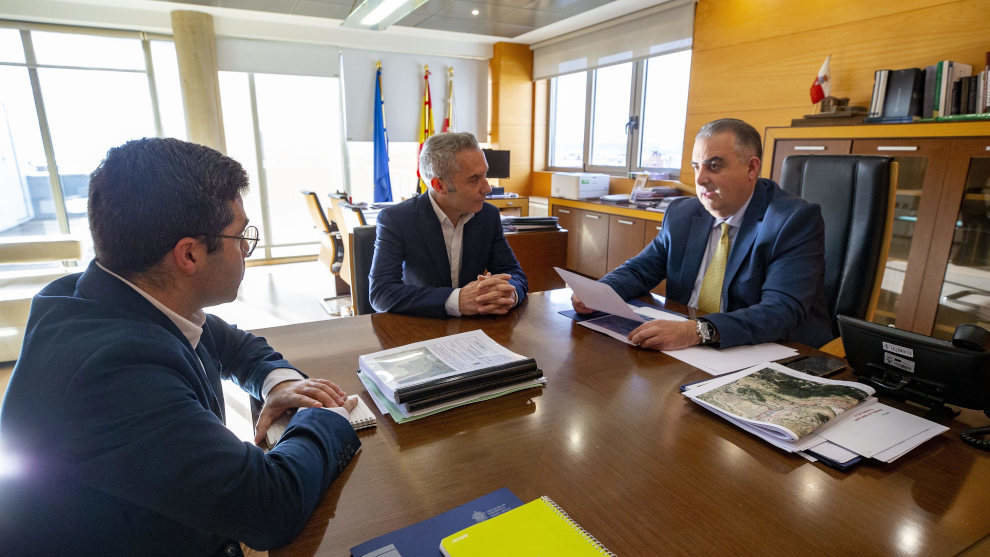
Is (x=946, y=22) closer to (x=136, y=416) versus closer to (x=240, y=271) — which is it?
(x=240, y=271)

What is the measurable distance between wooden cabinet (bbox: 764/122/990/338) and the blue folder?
287 centimetres

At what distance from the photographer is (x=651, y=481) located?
777 millimetres

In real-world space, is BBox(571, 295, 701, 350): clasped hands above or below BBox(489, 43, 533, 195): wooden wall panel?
below

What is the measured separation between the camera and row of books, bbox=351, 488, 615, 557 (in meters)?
0.62

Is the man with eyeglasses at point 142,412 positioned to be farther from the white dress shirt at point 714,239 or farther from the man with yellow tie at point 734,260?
the white dress shirt at point 714,239

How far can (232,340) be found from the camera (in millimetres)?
1153

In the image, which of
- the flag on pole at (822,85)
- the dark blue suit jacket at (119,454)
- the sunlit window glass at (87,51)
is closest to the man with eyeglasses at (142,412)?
the dark blue suit jacket at (119,454)

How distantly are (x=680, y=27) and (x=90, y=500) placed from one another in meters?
5.31

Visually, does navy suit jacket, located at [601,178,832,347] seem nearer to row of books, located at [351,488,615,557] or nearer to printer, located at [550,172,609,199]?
row of books, located at [351,488,615,557]

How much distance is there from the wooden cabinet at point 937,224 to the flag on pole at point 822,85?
55 cm

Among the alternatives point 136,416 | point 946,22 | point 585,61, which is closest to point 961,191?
point 946,22

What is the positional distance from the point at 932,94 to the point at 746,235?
6.99 ft

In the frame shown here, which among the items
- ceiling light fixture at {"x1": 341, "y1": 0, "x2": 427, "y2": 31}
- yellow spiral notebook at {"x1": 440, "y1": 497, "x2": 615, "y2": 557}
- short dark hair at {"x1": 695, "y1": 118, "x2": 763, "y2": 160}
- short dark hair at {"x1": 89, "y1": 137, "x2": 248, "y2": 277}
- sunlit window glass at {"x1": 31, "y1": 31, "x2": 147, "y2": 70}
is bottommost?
yellow spiral notebook at {"x1": 440, "y1": 497, "x2": 615, "y2": 557}

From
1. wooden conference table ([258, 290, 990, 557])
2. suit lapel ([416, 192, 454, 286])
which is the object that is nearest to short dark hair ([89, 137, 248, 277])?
wooden conference table ([258, 290, 990, 557])
